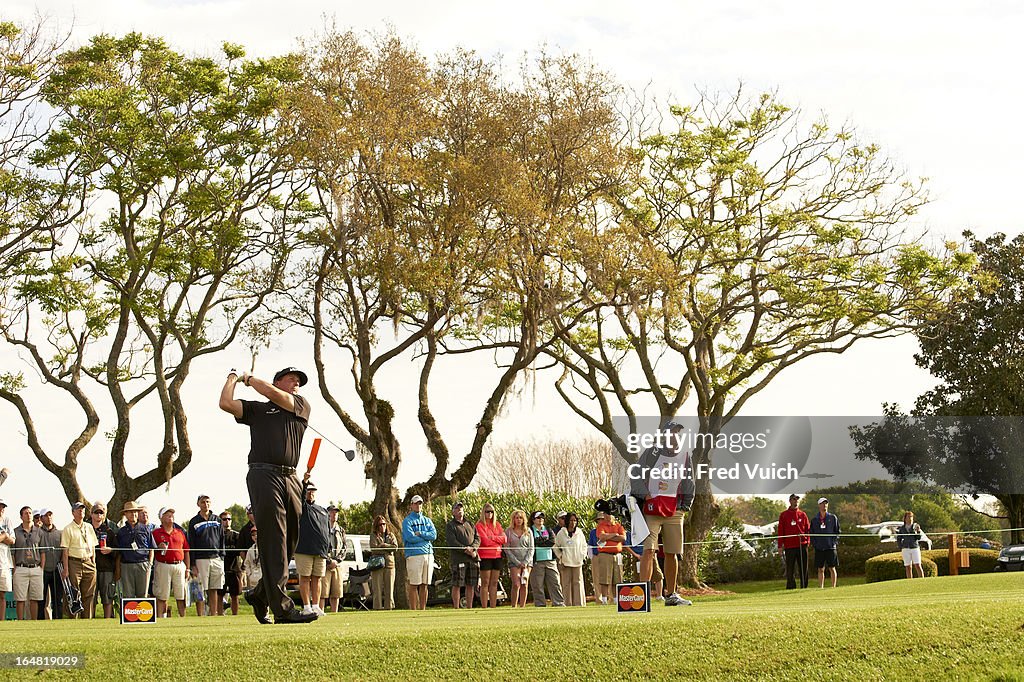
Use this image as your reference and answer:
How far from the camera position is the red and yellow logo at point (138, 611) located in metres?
13.6

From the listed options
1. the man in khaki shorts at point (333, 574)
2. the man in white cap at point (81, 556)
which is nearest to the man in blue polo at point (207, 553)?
the man in white cap at point (81, 556)

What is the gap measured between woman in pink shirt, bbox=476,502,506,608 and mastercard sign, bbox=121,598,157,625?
8.94m

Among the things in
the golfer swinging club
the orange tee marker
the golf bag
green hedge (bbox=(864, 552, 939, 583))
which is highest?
the orange tee marker

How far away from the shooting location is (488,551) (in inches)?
866

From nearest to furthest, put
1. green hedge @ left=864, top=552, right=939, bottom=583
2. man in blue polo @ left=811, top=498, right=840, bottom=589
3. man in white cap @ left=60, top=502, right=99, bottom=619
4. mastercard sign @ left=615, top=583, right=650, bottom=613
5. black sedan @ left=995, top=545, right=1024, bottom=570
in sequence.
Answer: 1. mastercard sign @ left=615, top=583, right=650, bottom=613
2. man in white cap @ left=60, top=502, right=99, bottom=619
3. man in blue polo @ left=811, top=498, right=840, bottom=589
4. black sedan @ left=995, top=545, right=1024, bottom=570
5. green hedge @ left=864, top=552, right=939, bottom=583

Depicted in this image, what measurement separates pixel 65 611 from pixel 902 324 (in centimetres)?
2446

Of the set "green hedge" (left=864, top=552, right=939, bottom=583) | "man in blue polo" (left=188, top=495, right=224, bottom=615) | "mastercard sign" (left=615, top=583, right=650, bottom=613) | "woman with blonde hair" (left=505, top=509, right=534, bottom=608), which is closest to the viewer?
"mastercard sign" (left=615, top=583, right=650, bottom=613)

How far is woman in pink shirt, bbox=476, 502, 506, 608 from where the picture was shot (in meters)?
22.0

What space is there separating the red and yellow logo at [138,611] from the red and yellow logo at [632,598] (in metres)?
5.16

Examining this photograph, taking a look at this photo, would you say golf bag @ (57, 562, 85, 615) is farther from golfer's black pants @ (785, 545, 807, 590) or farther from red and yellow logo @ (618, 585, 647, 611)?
golfer's black pants @ (785, 545, 807, 590)

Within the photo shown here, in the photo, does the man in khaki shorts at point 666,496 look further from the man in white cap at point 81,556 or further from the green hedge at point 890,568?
the green hedge at point 890,568

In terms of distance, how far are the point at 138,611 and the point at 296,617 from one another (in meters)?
2.74

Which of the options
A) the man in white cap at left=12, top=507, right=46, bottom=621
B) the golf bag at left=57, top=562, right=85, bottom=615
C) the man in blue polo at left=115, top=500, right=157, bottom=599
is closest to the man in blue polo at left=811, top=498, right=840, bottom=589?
the man in blue polo at left=115, top=500, right=157, bottom=599

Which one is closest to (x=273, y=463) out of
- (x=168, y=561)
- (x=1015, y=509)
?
(x=168, y=561)
